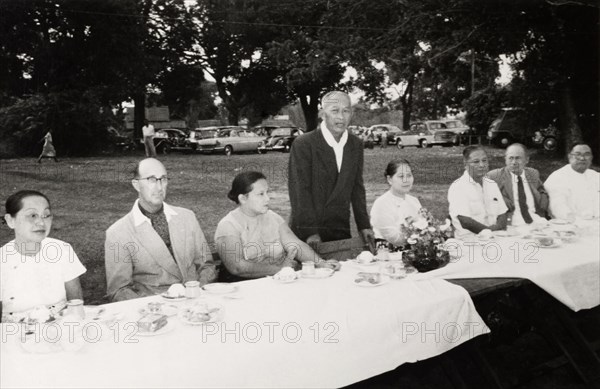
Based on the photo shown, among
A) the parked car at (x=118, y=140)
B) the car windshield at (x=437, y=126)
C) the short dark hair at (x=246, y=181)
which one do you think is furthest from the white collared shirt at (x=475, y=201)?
the car windshield at (x=437, y=126)

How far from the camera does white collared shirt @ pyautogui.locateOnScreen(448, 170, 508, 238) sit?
4.05 meters

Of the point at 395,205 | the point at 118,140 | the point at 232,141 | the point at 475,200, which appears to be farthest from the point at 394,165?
the point at 232,141

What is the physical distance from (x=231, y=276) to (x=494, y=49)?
799cm

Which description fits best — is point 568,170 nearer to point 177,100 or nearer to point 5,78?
point 5,78

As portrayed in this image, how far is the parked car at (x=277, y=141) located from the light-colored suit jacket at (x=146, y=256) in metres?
11.3

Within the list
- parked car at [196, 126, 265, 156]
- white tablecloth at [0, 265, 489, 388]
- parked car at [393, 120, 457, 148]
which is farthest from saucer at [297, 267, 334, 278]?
parked car at [393, 120, 457, 148]

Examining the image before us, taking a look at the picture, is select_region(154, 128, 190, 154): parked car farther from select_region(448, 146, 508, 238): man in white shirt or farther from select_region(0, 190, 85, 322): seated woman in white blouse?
select_region(0, 190, 85, 322): seated woman in white blouse

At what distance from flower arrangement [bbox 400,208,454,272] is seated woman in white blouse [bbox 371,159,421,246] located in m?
0.99

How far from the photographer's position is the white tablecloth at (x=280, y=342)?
156cm

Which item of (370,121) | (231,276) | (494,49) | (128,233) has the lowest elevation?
(231,276)

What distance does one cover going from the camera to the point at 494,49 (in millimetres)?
9383

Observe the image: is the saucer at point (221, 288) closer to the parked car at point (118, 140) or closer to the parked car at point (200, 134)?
the parked car at point (118, 140)

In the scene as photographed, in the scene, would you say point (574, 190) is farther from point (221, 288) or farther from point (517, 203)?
point (221, 288)

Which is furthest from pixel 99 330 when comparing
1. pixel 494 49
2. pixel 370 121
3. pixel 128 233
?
pixel 494 49
